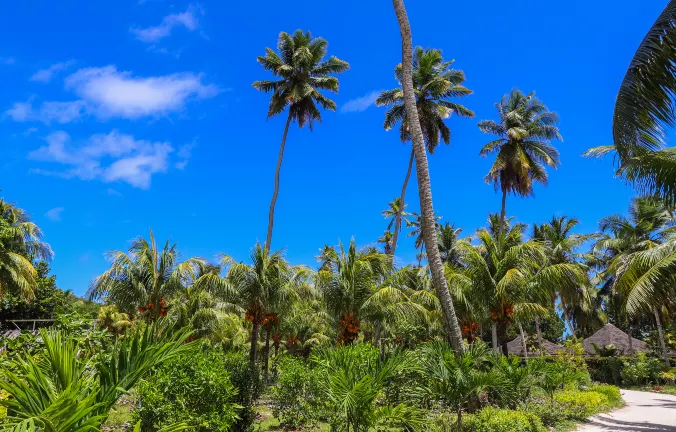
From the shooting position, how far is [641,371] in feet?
81.8

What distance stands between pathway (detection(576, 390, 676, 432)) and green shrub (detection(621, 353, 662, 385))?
7437mm

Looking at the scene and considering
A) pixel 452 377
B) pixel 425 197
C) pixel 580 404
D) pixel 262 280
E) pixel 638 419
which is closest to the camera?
pixel 452 377

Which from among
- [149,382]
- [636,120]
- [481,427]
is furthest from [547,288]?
[149,382]

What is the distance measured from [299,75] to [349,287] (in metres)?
15.4

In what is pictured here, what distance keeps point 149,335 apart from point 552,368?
1311 centimetres

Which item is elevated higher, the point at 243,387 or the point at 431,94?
the point at 431,94

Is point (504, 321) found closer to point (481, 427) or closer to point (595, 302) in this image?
point (481, 427)

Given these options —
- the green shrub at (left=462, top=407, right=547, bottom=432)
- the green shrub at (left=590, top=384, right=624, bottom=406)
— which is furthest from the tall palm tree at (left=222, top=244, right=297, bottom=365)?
the green shrub at (left=590, top=384, right=624, bottom=406)

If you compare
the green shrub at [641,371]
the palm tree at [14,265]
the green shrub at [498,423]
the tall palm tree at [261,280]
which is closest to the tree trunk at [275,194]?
the tall palm tree at [261,280]

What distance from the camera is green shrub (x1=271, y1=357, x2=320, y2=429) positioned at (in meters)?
11.2

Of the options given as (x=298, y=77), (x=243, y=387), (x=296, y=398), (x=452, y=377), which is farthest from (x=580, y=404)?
(x=298, y=77)

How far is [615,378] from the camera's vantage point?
27016 mm

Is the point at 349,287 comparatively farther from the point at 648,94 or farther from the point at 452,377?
the point at 648,94

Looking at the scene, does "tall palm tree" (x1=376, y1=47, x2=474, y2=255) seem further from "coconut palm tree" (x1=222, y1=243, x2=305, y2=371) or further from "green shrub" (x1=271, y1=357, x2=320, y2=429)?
"green shrub" (x1=271, y1=357, x2=320, y2=429)
